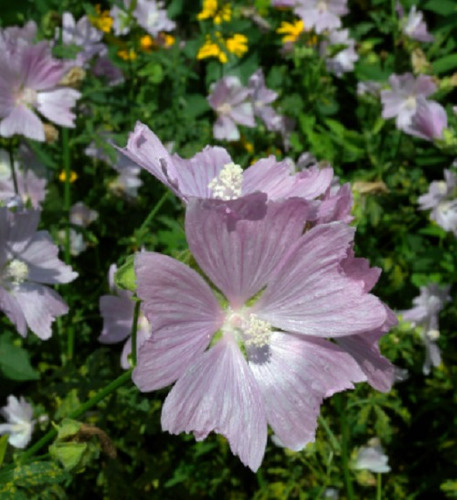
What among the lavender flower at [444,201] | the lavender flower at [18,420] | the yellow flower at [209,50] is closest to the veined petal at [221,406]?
the lavender flower at [18,420]

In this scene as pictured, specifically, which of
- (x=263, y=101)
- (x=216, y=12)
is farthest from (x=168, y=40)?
(x=263, y=101)

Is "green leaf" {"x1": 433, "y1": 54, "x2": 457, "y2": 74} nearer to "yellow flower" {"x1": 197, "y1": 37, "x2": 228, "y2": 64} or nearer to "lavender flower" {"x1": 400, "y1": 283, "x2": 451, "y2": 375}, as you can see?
"yellow flower" {"x1": 197, "y1": 37, "x2": 228, "y2": 64}

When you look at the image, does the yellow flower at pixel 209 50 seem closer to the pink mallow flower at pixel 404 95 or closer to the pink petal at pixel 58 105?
the pink mallow flower at pixel 404 95

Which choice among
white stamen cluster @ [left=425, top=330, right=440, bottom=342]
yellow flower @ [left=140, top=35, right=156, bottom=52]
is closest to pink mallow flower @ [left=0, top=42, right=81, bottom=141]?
yellow flower @ [left=140, top=35, right=156, bottom=52]

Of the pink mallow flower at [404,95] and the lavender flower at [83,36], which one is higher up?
the lavender flower at [83,36]

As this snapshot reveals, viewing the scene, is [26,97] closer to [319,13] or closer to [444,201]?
[444,201]

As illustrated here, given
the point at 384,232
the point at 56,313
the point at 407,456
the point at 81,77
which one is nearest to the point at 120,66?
the point at 81,77

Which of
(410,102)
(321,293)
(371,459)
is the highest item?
(321,293)
